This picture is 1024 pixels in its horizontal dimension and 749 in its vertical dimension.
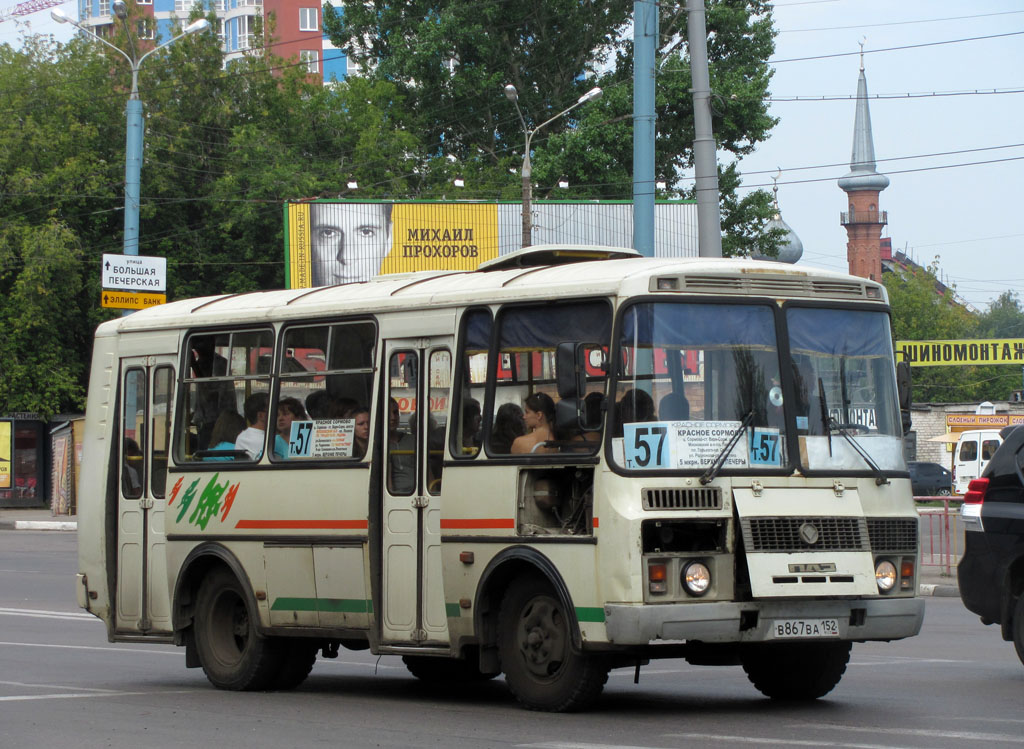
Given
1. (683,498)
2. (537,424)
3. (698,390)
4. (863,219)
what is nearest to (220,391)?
(537,424)

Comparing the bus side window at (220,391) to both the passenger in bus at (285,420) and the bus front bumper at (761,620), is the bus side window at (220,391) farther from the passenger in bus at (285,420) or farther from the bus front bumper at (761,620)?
the bus front bumper at (761,620)

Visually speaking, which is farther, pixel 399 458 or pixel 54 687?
pixel 54 687

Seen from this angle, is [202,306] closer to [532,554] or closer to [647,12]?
[532,554]

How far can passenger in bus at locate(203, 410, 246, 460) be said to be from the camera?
12.1m

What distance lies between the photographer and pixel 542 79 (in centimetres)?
5725

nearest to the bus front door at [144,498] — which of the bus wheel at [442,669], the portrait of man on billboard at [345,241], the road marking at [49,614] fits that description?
the bus wheel at [442,669]

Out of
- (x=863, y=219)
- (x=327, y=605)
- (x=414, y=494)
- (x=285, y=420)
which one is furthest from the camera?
(x=863, y=219)

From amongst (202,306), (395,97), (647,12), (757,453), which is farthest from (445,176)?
(757,453)

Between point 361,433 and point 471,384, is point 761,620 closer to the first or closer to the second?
point 471,384

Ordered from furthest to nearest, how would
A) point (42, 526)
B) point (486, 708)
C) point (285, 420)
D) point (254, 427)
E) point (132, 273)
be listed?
point (42, 526), point (132, 273), point (254, 427), point (285, 420), point (486, 708)

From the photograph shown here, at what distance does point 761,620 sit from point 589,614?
974 millimetres

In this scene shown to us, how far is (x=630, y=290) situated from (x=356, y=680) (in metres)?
4.80

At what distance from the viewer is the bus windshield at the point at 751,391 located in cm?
931

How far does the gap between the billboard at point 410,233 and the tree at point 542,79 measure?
3027 mm
